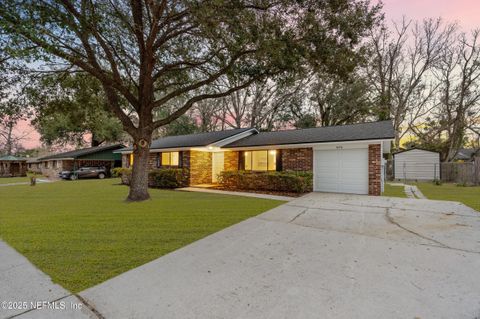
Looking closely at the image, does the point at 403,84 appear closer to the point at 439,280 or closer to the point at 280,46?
the point at 280,46

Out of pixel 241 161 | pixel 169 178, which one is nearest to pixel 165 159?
pixel 169 178

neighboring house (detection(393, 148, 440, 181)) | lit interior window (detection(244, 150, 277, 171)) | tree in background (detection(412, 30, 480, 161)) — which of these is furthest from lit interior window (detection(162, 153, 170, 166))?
tree in background (detection(412, 30, 480, 161))

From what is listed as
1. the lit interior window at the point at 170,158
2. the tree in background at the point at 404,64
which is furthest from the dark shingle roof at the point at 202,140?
the tree in background at the point at 404,64

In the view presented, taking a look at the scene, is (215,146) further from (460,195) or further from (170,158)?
(460,195)

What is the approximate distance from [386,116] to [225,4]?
1950cm

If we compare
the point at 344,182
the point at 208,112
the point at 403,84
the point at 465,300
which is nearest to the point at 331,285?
the point at 465,300

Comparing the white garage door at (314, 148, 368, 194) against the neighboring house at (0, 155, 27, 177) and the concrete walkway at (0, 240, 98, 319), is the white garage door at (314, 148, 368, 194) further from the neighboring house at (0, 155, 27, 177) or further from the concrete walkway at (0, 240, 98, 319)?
the neighboring house at (0, 155, 27, 177)

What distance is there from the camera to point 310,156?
11641mm

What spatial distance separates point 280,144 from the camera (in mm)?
12117

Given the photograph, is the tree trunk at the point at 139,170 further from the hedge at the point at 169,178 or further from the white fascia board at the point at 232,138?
the white fascia board at the point at 232,138

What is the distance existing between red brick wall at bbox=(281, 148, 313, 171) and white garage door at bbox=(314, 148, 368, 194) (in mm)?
368

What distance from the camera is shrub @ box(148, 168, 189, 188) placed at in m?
13.6

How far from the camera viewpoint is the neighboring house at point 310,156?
33.7 ft

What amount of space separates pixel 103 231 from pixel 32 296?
8.29 ft
